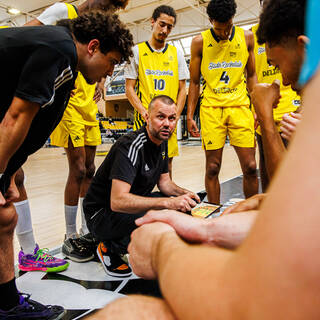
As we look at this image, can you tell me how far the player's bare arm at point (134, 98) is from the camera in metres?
2.90

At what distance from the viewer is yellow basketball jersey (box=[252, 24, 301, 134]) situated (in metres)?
2.70

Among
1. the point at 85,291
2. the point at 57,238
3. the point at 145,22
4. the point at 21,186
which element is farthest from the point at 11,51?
the point at 145,22

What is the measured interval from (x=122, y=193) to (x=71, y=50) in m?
0.86

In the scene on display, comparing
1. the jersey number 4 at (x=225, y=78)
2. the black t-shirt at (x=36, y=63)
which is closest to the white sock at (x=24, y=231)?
the black t-shirt at (x=36, y=63)

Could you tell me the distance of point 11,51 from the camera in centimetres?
125

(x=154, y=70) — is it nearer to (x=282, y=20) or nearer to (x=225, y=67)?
(x=225, y=67)

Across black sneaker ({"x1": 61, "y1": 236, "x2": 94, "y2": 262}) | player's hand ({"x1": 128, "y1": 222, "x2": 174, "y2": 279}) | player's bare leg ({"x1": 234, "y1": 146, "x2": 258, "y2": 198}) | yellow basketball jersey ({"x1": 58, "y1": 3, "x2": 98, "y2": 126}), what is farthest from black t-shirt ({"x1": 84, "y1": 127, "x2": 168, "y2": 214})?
player's hand ({"x1": 128, "y1": 222, "x2": 174, "y2": 279})

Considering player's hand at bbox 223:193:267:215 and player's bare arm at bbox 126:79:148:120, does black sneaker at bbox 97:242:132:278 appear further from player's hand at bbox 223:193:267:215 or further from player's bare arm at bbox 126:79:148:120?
player's bare arm at bbox 126:79:148:120

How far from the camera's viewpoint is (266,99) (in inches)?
64.3

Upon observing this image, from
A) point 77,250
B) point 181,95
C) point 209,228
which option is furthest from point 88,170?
point 209,228

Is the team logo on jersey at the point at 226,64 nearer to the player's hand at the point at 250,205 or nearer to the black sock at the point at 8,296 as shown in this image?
the player's hand at the point at 250,205

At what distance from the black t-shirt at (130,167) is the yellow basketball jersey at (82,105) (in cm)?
80

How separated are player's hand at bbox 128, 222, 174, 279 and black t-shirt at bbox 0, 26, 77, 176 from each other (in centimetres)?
76

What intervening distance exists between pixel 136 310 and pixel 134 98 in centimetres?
270
